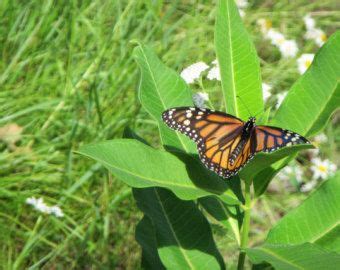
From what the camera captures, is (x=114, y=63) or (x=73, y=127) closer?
(x=73, y=127)

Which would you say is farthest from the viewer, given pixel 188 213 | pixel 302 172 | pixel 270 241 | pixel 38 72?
pixel 302 172

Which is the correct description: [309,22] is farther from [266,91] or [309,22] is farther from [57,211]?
[57,211]

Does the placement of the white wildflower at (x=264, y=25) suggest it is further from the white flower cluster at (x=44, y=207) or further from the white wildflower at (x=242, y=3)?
the white flower cluster at (x=44, y=207)

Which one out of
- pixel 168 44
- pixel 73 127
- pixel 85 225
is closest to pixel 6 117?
pixel 73 127

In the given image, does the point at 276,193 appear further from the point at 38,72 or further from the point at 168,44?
the point at 38,72

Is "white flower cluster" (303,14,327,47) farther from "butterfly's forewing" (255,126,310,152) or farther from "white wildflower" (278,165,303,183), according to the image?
"butterfly's forewing" (255,126,310,152)

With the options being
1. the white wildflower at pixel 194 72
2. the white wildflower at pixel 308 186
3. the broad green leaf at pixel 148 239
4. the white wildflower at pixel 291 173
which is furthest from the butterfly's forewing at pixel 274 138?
the white wildflower at pixel 308 186

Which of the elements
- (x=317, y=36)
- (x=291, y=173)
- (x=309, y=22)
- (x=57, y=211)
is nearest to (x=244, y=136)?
(x=57, y=211)
